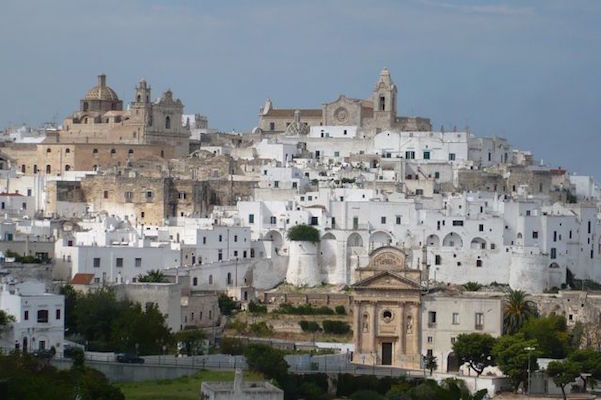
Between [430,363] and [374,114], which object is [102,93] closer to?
[374,114]

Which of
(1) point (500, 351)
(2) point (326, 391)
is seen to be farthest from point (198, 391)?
(1) point (500, 351)

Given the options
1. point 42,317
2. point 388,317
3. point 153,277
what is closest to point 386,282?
point 388,317

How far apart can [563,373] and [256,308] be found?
42.0 feet

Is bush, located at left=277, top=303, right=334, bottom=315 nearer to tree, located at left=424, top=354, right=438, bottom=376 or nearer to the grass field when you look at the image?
tree, located at left=424, top=354, right=438, bottom=376

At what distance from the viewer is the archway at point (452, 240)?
75000 mm

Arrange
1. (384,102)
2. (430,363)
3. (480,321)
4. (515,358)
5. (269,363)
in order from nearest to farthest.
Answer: (269,363)
(515,358)
(430,363)
(480,321)
(384,102)

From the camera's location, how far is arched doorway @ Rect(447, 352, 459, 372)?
222ft

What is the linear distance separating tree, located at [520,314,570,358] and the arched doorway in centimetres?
242

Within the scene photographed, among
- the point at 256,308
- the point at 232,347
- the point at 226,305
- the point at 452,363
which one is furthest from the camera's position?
the point at 256,308

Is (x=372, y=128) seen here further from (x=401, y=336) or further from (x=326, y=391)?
(x=326, y=391)

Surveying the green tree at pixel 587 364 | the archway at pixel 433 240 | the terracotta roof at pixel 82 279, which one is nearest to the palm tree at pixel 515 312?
the green tree at pixel 587 364

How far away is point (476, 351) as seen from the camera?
65.6 metres

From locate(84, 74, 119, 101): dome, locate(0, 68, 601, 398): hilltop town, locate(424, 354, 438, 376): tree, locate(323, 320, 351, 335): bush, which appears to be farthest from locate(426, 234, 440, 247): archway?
locate(84, 74, 119, 101): dome

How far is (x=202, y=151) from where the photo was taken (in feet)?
285
